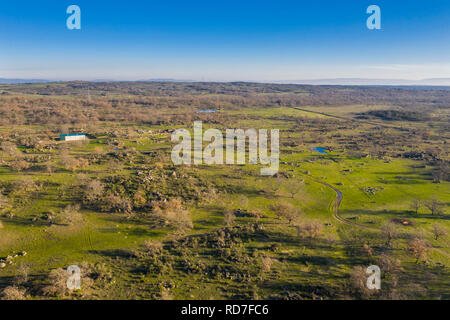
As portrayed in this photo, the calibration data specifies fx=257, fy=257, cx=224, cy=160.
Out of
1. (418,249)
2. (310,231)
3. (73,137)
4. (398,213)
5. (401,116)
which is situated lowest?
(418,249)

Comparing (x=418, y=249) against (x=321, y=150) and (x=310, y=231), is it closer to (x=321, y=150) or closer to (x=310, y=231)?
(x=310, y=231)

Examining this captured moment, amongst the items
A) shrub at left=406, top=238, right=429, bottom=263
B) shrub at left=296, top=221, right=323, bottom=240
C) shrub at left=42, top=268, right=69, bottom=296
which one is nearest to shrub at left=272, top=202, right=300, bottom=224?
shrub at left=296, top=221, right=323, bottom=240

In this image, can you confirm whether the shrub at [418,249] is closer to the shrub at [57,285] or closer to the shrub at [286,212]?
the shrub at [286,212]

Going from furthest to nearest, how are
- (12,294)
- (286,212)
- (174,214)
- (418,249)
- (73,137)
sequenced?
(73,137), (286,212), (174,214), (418,249), (12,294)

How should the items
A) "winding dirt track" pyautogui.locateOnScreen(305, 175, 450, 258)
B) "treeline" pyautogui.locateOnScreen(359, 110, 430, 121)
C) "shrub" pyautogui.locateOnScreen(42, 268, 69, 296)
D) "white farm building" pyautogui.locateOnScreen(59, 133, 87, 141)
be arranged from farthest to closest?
"treeline" pyautogui.locateOnScreen(359, 110, 430, 121) < "white farm building" pyautogui.locateOnScreen(59, 133, 87, 141) < "winding dirt track" pyautogui.locateOnScreen(305, 175, 450, 258) < "shrub" pyautogui.locateOnScreen(42, 268, 69, 296)

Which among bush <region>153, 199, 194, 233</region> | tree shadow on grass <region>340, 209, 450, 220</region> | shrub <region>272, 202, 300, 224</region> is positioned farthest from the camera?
tree shadow on grass <region>340, 209, 450, 220</region>

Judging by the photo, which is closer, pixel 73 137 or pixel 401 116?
pixel 73 137

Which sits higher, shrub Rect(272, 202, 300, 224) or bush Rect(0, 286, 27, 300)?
shrub Rect(272, 202, 300, 224)

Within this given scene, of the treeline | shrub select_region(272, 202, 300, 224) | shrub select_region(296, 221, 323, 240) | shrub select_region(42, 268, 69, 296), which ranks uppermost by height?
the treeline

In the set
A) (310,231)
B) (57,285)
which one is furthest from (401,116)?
(57,285)

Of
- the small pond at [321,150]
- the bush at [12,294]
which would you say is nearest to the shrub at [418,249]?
the bush at [12,294]

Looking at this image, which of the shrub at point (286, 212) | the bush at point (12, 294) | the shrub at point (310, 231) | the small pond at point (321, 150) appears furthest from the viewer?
the small pond at point (321, 150)

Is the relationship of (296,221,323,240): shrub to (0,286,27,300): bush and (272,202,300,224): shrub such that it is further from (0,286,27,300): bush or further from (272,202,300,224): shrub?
(0,286,27,300): bush
